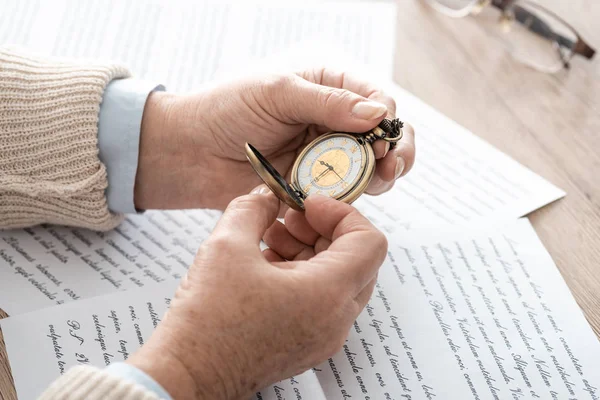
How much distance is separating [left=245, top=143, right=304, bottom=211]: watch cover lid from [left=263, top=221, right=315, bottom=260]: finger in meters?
0.13

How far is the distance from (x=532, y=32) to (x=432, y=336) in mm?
1036

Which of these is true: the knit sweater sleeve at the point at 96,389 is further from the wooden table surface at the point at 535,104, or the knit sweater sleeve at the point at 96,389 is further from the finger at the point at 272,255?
the wooden table surface at the point at 535,104

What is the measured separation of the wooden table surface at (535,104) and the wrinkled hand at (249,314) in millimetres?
537

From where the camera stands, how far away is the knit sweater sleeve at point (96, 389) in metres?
0.76

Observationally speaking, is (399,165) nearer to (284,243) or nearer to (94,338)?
(284,243)

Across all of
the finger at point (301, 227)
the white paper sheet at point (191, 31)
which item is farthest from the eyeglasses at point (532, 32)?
the finger at point (301, 227)

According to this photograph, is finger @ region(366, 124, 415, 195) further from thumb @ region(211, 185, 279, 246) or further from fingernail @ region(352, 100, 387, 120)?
thumb @ region(211, 185, 279, 246)

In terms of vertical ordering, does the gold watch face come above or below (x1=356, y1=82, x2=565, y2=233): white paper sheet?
above

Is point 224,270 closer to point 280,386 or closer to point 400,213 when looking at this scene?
point 280,386

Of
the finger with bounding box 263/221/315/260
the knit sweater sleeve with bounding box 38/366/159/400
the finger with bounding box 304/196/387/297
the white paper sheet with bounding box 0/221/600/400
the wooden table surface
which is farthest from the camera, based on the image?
the wooden table surface

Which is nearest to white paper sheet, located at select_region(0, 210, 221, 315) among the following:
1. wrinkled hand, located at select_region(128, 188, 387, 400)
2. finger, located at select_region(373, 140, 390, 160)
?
wrinkled hand, located at select_region(128, 188, 387, 400)

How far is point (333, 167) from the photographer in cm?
106

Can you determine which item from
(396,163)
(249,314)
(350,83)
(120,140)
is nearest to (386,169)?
(396,163)

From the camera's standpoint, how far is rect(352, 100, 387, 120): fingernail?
1.06 m
